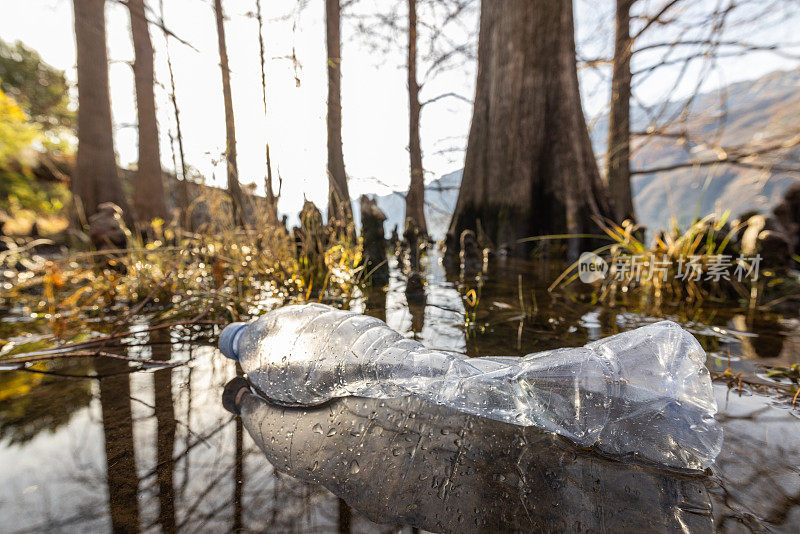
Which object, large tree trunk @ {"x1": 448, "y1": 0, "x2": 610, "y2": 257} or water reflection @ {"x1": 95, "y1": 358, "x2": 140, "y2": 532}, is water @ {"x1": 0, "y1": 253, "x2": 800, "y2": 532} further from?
large tree trunk @ {"x1": 448, "y1": 0, "x2": 610, "y2": 257}

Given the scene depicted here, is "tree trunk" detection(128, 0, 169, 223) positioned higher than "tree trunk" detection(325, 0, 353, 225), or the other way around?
"tree trunk" detection(128, 0, 169, 223)

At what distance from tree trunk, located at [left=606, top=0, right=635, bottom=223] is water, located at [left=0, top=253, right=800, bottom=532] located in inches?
276

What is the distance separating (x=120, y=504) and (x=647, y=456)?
41.4 inches

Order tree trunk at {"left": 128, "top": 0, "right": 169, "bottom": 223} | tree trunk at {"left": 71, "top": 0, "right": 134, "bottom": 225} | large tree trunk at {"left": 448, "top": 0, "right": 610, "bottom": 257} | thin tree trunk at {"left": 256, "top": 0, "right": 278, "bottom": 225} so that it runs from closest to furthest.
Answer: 1. thin tree trunk at {"left": 256, "top": 0, "right": 278, "bottom": 225}
2. large tree trunk at {"left": 448, "top": 0, "right": 610, "bottom": 257}
3. tree trunk at {"left": 71, "top": 0, "right": 134, "bottom": 225}
4. tree trunk at {"left": 128, "top": 0, "right": 169, "bottom": 223}

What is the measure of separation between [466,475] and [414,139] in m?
9.22

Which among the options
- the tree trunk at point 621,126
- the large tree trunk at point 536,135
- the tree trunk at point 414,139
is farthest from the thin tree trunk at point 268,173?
the tree trunk at point 621,126

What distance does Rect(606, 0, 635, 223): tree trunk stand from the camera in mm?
6996

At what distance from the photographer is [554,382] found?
898 mm

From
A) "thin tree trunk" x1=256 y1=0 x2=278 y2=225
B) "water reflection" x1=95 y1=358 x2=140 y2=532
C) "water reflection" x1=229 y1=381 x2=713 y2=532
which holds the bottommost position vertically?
"water reflection" x1=229 y1=381 x2=713 y2=532

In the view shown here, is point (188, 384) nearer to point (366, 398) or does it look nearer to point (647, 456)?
point (366, 398)

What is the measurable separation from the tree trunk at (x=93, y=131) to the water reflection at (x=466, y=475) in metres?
7.33

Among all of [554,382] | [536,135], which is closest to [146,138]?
[536,135]

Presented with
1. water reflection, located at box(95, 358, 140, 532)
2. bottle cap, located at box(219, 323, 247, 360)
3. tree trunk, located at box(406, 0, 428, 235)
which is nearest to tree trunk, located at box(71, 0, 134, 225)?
tree trunk, located at box(406, 0, 428, 235)

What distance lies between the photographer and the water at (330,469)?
621 millimetres
